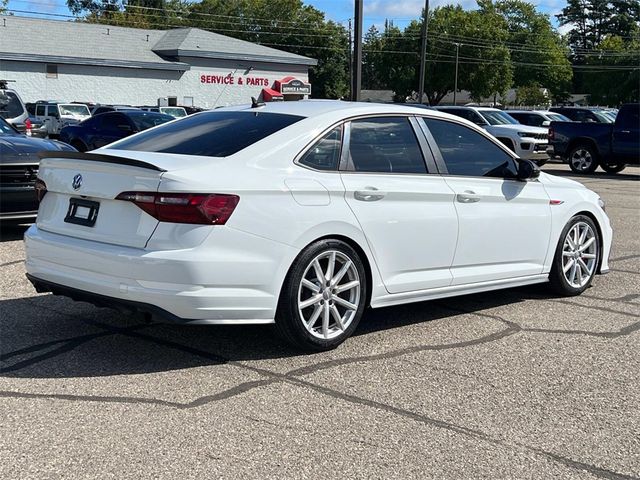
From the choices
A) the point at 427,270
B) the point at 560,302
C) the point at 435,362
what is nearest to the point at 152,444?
the point at 435,362

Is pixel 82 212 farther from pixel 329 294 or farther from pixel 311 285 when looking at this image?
pixel 329 294

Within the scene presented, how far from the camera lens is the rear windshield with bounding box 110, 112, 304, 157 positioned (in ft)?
17.9

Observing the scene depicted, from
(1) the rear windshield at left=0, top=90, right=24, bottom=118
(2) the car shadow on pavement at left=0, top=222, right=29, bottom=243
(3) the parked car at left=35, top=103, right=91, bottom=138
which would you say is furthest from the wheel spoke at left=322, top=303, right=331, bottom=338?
(3) the parked car at left=35, top=103, right=91, bottom=138

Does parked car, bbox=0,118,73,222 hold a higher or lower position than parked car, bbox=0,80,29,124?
lower

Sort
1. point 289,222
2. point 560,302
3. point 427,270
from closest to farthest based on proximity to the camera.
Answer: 1. point 289,222
2. point 427,270
3. point 560,302

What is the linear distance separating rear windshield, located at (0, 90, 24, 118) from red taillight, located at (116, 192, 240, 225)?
15.8 metres

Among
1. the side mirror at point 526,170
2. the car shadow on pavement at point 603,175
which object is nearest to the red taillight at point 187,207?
the side mirror at point 526,170

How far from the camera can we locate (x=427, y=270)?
19.7 feet

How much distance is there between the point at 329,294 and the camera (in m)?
Answer: 5.41

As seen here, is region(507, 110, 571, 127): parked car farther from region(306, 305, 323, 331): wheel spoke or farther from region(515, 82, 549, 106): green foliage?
region(515, 82, 549, 106): green foliage

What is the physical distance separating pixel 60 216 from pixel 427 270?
2.57m

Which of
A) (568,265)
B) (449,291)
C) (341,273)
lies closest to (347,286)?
(341,273)

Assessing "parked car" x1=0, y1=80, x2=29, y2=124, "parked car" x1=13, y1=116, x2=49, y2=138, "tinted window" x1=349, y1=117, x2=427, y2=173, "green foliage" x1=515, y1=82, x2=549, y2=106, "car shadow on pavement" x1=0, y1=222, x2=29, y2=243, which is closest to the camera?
"tinted window" x1=349, y1=117, x2=427, y2=173

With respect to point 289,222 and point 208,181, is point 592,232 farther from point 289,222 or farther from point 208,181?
point 208,181
